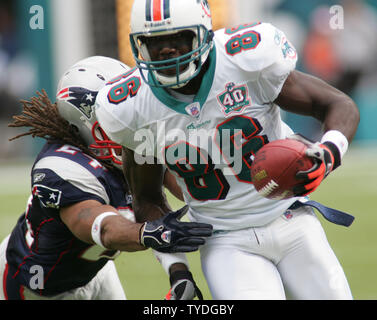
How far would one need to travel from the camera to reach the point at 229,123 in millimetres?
2834

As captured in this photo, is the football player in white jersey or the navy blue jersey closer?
the football player in white jersey

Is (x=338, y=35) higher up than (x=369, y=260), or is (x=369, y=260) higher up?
(x=338, y=35)

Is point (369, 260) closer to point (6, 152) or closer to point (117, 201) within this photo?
point (117, 201)

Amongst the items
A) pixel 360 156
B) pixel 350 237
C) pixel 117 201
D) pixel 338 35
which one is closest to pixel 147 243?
pixel 117 201

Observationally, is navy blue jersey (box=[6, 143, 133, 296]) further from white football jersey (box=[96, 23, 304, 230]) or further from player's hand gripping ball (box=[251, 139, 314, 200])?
player's hand gripping ball (box=[251, 139, 314, 200])

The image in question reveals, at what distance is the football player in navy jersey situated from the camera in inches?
118

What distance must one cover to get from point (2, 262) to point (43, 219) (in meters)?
0.44

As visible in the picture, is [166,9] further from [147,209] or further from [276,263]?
[276,263]

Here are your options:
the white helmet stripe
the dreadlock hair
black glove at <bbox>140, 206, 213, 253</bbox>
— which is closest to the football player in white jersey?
the white helmet stripe

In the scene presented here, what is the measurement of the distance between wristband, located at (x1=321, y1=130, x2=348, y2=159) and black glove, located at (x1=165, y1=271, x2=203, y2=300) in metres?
0.74

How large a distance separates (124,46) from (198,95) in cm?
847

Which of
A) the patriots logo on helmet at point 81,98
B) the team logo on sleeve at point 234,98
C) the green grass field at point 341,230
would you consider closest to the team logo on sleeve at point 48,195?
the patriots logo on helmet at point 81,98

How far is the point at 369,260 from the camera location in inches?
216

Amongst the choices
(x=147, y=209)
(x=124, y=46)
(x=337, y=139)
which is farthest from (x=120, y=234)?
(x=124, y=46)
